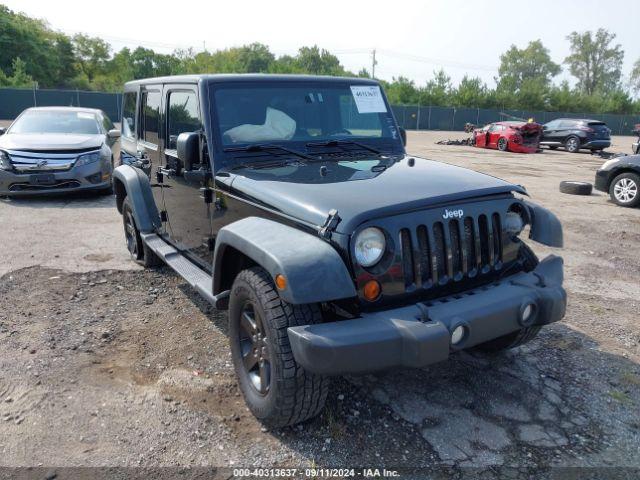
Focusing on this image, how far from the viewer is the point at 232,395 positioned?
332 cm

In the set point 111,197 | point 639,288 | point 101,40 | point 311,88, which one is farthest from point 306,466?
point 101,40

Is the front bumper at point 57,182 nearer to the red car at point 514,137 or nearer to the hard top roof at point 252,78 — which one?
the hard top roof at point 252,78

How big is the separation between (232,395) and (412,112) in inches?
1782

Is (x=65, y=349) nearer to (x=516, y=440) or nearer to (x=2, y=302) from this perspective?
(x=2, y=302)

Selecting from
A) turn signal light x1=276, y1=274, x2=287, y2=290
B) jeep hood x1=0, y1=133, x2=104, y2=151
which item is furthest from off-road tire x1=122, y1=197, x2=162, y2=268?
jeep hood x1=0, y1=133, x2=104, y2=151

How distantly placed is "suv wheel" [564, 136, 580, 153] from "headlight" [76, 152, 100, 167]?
21.0 m

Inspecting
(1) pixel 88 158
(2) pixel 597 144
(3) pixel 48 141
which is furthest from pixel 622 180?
(2) pixel 597 144

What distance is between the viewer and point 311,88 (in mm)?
4066

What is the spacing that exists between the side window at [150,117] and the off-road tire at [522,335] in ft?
10.7

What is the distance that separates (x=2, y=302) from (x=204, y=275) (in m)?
2.14

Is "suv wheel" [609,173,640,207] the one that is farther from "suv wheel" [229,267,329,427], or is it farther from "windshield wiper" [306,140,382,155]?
"suv wheel" [229,267,329,427]

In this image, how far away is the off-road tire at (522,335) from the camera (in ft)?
11.3

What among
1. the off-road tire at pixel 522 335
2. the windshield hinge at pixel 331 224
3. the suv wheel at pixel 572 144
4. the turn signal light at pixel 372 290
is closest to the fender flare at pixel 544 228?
the off-road tire at pixel 522 335

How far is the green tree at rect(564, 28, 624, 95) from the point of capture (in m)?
85.4
